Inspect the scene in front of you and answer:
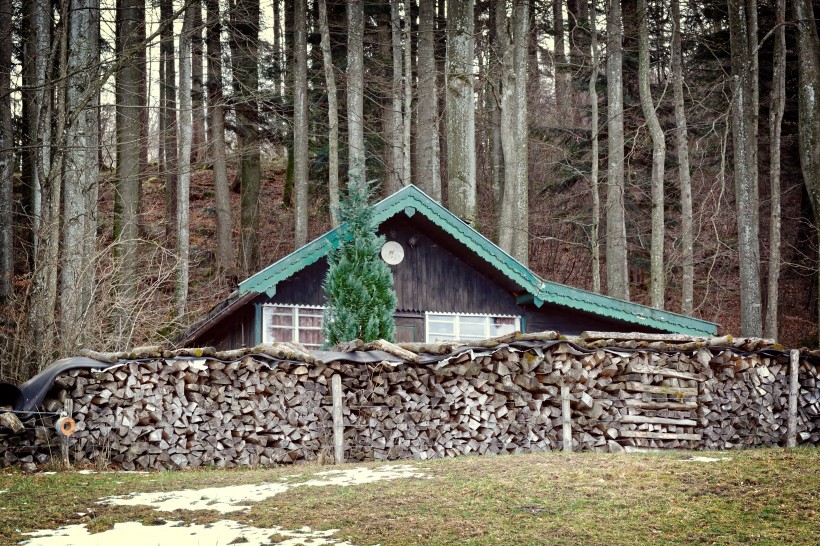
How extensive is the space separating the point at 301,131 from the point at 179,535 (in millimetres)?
18544

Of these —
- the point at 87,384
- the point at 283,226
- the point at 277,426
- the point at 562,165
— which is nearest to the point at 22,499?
the point at 87,384

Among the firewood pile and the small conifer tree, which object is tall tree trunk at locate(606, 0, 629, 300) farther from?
the small conifer tree

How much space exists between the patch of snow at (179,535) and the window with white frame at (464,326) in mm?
10707

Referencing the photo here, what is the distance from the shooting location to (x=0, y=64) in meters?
22.5

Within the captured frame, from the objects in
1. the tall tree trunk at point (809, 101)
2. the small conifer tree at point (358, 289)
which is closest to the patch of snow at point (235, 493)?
the small conifer tree at point (358, 289)

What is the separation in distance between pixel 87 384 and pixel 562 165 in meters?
17.6

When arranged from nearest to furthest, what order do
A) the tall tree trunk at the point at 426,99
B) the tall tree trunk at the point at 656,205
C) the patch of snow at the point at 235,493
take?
the patch of snow at the point at 235,493, the tall tree trunk at the point at 656,205, the tall tree trunk at the point at 426,99

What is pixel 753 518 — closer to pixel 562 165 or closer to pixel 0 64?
pixel 562 165

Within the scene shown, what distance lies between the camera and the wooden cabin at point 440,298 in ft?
55.5

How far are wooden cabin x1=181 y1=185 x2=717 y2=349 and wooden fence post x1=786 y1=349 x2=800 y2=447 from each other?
12.9 ft

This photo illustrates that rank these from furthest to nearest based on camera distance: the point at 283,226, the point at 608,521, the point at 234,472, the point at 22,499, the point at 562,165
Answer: the point at 283,226 → the point at 562,165 → the point at 234,472 → the point at 22,499 → the point at 608,521

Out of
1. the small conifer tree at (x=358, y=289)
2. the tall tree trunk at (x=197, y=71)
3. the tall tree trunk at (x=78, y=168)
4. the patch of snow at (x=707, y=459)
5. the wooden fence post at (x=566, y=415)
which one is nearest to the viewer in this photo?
the patch of snow at (x=707, y=459)

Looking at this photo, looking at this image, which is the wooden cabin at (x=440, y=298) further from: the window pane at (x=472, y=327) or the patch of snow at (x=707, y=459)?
the patch of snow at (x=707, y=459)

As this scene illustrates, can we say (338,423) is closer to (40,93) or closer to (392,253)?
(392,253)
